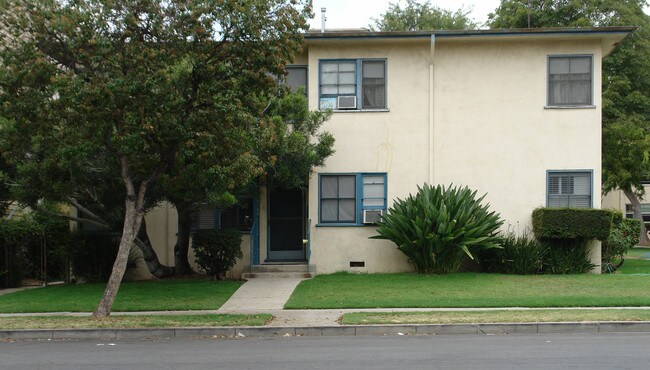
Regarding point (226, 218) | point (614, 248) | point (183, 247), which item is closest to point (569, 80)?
point (614, 248)

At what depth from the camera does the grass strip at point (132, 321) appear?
36.5 ft

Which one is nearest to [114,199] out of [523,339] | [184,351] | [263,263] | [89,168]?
[89,168]

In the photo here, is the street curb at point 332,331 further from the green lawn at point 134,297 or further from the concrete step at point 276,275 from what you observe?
the concrete step at point 276,275

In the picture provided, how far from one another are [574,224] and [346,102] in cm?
640

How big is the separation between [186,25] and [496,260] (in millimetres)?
9970

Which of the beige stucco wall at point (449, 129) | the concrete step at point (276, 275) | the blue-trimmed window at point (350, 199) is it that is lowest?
the concrete step at point (276, 275)

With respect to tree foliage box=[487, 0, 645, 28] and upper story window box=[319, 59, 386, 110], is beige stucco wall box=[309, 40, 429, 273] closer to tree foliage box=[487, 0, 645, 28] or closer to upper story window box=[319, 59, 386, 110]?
upper story window box=[319, 59, 386, 110]

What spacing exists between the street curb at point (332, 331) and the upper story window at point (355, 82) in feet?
27.2

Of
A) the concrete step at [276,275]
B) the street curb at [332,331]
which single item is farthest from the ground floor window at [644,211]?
the street curb at [332,331]

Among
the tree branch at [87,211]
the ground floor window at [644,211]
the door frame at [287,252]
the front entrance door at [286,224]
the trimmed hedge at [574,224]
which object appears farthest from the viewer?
the ground floor window at [644,211]

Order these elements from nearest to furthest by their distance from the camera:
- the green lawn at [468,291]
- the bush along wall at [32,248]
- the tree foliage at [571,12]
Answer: the green lawn at [468,291] < the bush along wall at [32,248] < the tree foliage at [571,12]

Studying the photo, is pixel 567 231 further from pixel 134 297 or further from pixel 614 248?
pixel 134 297

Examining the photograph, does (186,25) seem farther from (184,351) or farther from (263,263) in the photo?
(263,263)

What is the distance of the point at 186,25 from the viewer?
449 inches
